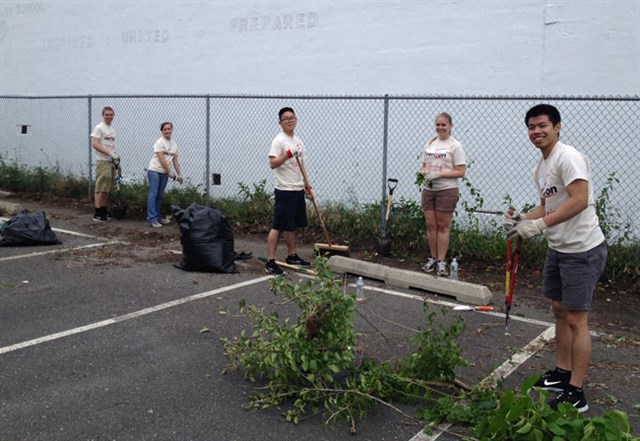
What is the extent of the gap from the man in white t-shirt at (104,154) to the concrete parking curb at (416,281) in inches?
187

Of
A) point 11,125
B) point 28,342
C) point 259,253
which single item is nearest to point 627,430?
point 28,342

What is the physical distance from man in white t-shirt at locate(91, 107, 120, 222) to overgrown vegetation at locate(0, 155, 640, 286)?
847mm

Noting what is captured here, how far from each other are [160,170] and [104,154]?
108 centimetres

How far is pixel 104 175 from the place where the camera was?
401 inches

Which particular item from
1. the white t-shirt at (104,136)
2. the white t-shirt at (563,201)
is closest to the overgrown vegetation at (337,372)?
the white t-shirt at (563,201)

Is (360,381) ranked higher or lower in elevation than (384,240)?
lower

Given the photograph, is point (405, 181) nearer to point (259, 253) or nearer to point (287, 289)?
point (259, 253)

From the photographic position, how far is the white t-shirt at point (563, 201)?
A: 3.83 m

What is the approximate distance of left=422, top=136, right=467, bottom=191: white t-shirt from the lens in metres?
7.05

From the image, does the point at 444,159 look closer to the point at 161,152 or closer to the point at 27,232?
the point at 161,152

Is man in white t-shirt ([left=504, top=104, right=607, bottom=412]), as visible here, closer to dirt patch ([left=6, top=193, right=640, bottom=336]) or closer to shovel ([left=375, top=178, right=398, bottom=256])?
dirt patch ([left=6, top=193, right=640, bottom=336])

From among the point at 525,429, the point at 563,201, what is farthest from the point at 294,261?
the point at 525,429

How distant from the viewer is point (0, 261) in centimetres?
755

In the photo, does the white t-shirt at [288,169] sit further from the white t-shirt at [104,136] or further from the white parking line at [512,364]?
the white t-shirt at [104,136]
